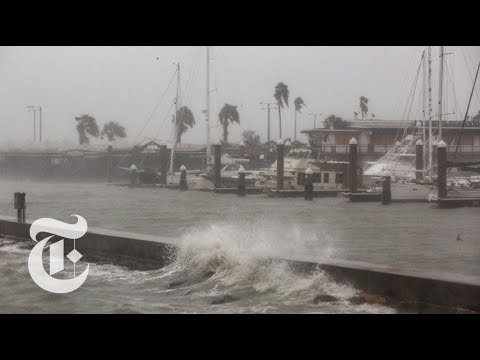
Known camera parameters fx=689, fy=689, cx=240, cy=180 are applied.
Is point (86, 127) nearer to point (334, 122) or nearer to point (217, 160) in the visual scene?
point (334, 122)

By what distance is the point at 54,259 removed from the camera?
1447cm

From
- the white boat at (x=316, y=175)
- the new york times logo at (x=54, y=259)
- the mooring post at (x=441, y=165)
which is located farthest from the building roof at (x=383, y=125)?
the new york times logo at (x=54, y=259)

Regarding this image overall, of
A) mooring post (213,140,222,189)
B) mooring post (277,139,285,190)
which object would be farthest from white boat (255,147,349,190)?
mooring post (277,139,285,190)

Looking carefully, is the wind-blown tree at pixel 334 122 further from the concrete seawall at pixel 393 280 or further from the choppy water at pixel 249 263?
the concrete seawall at pixel 393 280

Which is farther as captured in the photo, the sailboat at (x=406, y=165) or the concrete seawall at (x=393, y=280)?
the sailboat at (x=406, y=165)

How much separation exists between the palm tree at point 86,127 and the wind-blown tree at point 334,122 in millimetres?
46340

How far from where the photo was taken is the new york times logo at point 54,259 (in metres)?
11.7

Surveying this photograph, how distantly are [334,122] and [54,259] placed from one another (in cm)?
5114

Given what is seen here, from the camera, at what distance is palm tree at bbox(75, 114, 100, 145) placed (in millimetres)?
102688

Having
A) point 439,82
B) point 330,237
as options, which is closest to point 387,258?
point 330,237
